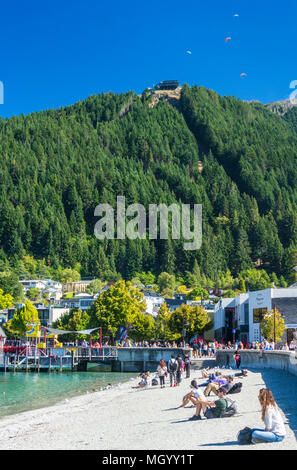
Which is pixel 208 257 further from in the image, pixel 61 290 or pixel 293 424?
pixel 293 424

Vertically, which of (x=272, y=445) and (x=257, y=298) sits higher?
(x=257, y=298)

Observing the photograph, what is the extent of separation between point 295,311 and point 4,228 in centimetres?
13037

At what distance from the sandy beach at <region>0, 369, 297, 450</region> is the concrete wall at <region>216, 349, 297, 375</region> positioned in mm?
5345

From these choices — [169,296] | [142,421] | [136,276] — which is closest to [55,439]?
[142,421]

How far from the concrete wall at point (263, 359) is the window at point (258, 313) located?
700 inches

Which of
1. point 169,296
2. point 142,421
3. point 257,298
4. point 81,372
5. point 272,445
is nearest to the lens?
point 272,445

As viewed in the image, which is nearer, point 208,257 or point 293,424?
point 293,424

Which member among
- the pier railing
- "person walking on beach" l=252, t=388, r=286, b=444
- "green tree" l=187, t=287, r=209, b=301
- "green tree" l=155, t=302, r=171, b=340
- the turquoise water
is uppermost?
"green tree" l=187, t=287, r=209, b=301

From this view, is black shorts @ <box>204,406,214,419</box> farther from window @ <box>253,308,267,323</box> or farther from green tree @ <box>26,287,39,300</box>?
green tree @ <box>26,287,39,300</box>

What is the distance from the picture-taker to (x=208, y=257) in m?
192

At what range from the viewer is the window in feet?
247

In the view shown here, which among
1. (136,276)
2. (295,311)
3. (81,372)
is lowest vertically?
(81,372)

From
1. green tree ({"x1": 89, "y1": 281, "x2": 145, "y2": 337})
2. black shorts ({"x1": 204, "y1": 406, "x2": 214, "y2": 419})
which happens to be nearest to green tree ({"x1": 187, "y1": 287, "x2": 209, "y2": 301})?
green tree ({"x1": 89, "y1": 281, "x2": 145, "y2": 337})

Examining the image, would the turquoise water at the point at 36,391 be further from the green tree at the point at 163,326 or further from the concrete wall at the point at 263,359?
the green tree at the point at 163,326
